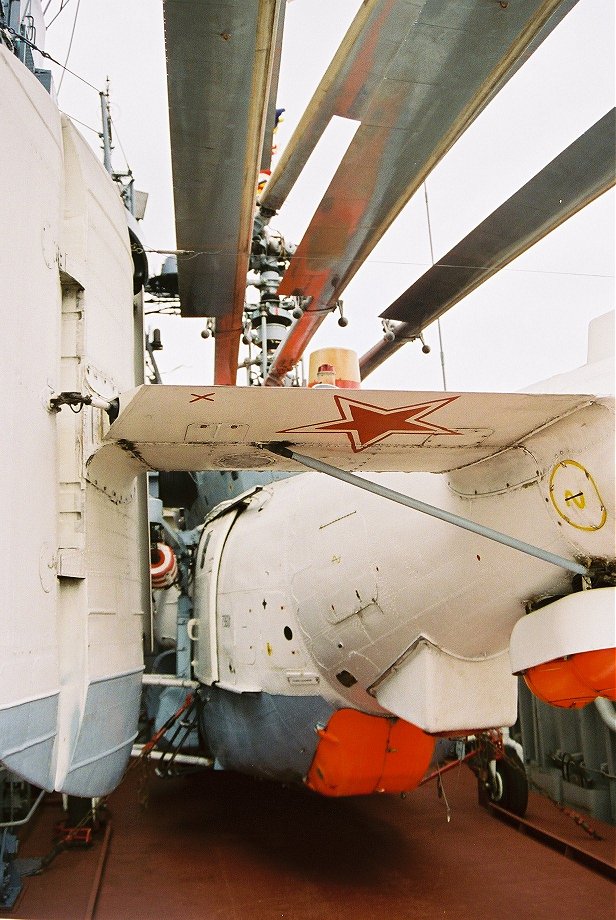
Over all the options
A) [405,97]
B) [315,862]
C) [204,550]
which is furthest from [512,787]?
[405,97]

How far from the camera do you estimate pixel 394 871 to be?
4945mm

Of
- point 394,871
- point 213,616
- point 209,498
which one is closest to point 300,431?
Result: point 213,616

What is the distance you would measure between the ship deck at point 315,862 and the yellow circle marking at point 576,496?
2830mm

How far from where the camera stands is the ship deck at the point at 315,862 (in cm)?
436

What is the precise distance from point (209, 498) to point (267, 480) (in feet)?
3.19

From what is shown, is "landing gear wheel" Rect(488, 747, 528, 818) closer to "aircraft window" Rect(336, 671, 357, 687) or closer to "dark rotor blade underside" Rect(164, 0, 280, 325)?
"aircraft window" Rect(336, 671, 357, 687)

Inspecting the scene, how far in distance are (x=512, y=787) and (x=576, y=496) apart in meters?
4.71

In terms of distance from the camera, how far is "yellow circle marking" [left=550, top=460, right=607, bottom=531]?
2494mm

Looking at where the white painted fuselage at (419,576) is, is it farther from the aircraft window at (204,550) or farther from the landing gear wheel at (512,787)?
the landing gear wheel at (512,787)

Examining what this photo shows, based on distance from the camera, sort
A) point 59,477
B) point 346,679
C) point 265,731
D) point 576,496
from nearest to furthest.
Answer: point 576,496
point 59,477
point 346,679
point 265,731

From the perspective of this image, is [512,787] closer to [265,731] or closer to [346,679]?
[265,731]

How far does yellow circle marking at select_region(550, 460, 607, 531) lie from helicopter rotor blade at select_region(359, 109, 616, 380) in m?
1.99

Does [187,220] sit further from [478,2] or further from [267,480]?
[267,480]

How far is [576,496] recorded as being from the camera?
2.57 metres
